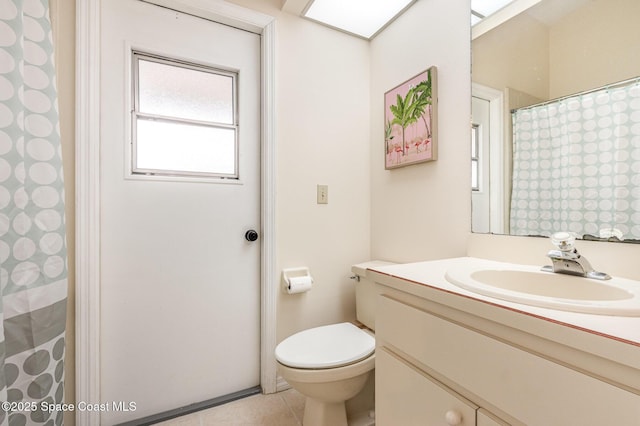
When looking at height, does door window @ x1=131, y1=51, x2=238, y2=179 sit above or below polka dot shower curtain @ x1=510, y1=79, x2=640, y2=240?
above

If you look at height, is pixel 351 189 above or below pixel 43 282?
above

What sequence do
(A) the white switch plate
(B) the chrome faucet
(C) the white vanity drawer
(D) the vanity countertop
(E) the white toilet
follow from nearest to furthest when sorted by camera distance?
1. (D) the vanity countertop
2. (C) the white vanity drawer
3. (B) the chrome faucet
4. (E) the white toilet
5. (A) the white switch plate

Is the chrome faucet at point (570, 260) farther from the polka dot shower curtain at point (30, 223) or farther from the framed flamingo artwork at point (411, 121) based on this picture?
the polka dot shower curtain at point (30, 223)

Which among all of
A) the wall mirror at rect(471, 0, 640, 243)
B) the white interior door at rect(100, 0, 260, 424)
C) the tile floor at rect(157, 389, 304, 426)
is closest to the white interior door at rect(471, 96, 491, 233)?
the wall mirror at rect(471, 0, 640, 243)

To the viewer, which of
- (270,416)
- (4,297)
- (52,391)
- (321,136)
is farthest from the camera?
(321,136)

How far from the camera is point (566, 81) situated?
0.92 metres

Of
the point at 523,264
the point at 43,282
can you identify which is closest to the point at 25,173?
the point at 43,282

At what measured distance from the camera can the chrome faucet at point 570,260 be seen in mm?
769

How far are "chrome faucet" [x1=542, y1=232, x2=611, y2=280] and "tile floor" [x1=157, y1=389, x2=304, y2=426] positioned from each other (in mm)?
1303

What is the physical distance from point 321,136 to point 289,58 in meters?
0.48

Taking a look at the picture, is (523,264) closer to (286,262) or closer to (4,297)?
(286,262)

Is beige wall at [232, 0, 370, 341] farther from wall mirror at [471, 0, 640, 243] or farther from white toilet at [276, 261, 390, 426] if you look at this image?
wall mirror at [471, 0, 640, 243]

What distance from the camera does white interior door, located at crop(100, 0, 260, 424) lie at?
4.19 feet

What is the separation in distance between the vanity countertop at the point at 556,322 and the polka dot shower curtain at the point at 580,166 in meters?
0.48
